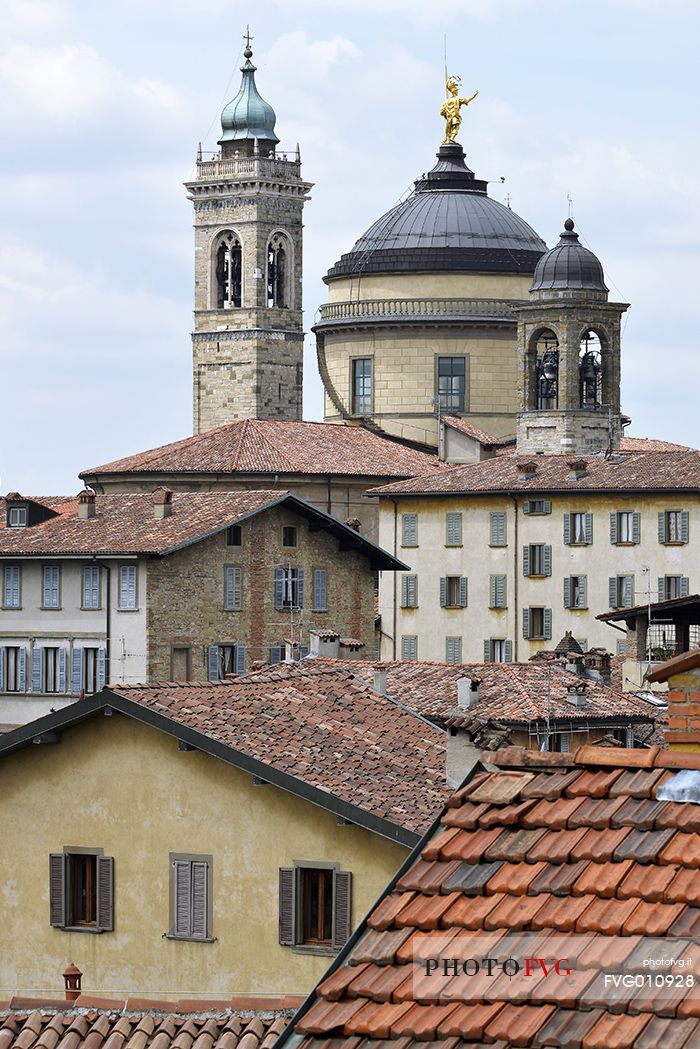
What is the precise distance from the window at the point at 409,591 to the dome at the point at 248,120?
46.7m

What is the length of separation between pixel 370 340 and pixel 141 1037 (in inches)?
3400

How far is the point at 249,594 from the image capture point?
61812mm

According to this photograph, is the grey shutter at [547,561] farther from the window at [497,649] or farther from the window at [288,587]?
the window at [288,587]

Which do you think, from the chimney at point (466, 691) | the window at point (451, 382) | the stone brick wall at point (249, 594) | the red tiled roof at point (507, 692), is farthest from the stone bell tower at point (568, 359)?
the chimney at point (466, 691)

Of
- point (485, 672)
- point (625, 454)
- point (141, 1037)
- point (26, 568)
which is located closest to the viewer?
point (141, 1037)

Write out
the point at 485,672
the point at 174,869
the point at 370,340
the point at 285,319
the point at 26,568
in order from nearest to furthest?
the point at 174,869
the point at 485,672
the point at 26,568
the point at 370,340
the point at 285,319

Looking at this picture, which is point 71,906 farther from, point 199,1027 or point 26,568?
point 26,568

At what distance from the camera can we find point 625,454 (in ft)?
255

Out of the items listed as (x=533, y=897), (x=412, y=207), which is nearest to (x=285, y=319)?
(x=412, y=207)

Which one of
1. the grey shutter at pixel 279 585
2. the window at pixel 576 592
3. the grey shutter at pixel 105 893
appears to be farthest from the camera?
the window at pixel 576 592

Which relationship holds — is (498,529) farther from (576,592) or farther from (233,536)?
(233,536)

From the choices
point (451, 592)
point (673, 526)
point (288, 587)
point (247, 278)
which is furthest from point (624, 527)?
point (247, 278)

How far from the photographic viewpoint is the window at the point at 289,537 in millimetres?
62625

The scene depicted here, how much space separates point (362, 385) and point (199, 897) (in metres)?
81.2
